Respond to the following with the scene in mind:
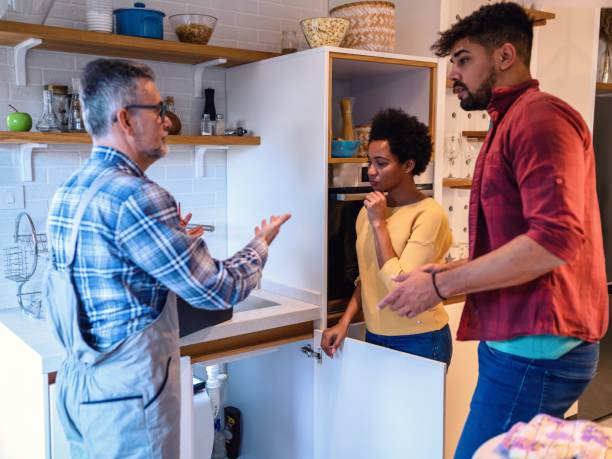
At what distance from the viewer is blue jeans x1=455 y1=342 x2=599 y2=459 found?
142cm

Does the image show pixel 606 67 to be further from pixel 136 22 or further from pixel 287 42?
pixel 136 22

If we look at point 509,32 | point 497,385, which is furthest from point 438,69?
point 497,385

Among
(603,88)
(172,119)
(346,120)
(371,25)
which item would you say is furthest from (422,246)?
(603,88)

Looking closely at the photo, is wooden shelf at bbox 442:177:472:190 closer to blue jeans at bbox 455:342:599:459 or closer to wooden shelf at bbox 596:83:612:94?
wooden shelf at bbox 596:83:612:94

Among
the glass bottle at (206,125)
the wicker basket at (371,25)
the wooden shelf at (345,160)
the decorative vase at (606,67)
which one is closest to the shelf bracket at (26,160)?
the glass bottle at (206,125)

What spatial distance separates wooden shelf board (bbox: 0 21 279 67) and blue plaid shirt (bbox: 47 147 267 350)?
882 millimetres

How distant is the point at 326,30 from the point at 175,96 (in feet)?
2.34

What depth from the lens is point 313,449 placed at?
2582 mm

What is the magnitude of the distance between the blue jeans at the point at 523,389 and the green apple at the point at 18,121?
173 cm

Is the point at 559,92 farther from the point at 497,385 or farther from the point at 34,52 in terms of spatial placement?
the point at 34,52

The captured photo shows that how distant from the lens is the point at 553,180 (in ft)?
4.20

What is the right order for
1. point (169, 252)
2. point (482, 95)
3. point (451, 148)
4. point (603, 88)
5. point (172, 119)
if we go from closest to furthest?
point (169, 252) → point (482, 95) → point (172, 119) → point (451, 148) → point (603, 88)

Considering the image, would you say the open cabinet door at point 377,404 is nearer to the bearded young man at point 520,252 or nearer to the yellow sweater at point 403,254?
the yellow sweater at point 403,254

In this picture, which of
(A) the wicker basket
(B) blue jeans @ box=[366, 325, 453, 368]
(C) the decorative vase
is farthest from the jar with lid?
(C) the decorative vase
